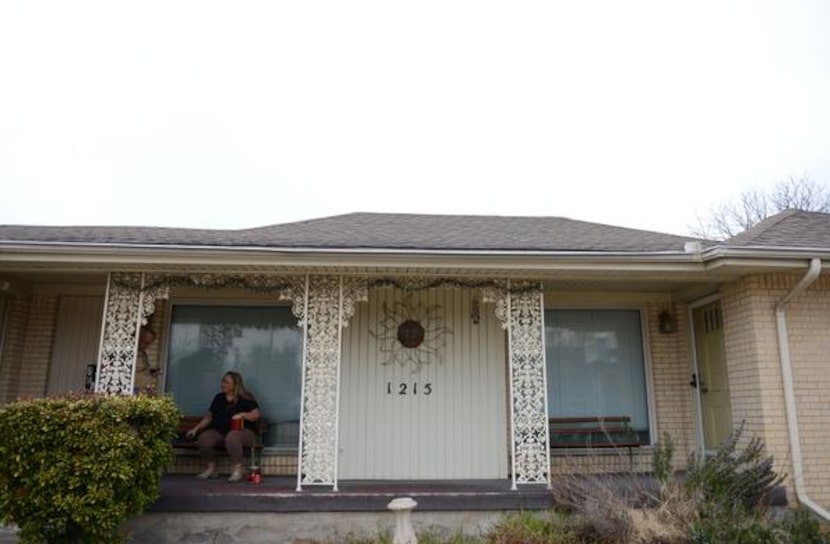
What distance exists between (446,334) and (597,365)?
204 centimetres

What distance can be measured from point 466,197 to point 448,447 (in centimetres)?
2033

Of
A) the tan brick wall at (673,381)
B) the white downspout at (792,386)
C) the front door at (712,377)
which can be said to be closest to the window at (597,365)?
the tan brick wall at (673,381)

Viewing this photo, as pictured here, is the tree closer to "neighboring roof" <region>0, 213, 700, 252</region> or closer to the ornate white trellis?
"neighboring roof" <region>0, 213, 700, 252</region>

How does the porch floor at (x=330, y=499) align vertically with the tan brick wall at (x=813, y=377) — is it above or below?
below

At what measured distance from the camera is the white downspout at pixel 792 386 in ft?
18.5

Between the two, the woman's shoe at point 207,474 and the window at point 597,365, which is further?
the window at point 597,365

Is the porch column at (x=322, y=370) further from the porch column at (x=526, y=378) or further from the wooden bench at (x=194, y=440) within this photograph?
the porch column at (x=526, y=378)

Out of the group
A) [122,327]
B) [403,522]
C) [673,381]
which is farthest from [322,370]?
[673,381]

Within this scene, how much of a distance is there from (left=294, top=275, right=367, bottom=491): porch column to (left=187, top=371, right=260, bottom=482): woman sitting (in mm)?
752

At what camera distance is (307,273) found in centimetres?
610

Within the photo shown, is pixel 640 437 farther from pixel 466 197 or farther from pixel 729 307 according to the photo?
pixel 466 197

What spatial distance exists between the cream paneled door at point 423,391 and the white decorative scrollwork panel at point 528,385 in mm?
1147

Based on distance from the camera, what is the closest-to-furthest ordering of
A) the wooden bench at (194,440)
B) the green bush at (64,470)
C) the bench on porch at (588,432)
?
the green bush at (64,470) < the wooden bench at (194,440) < the bench on porch at (588,432)

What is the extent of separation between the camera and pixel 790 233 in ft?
20.6
